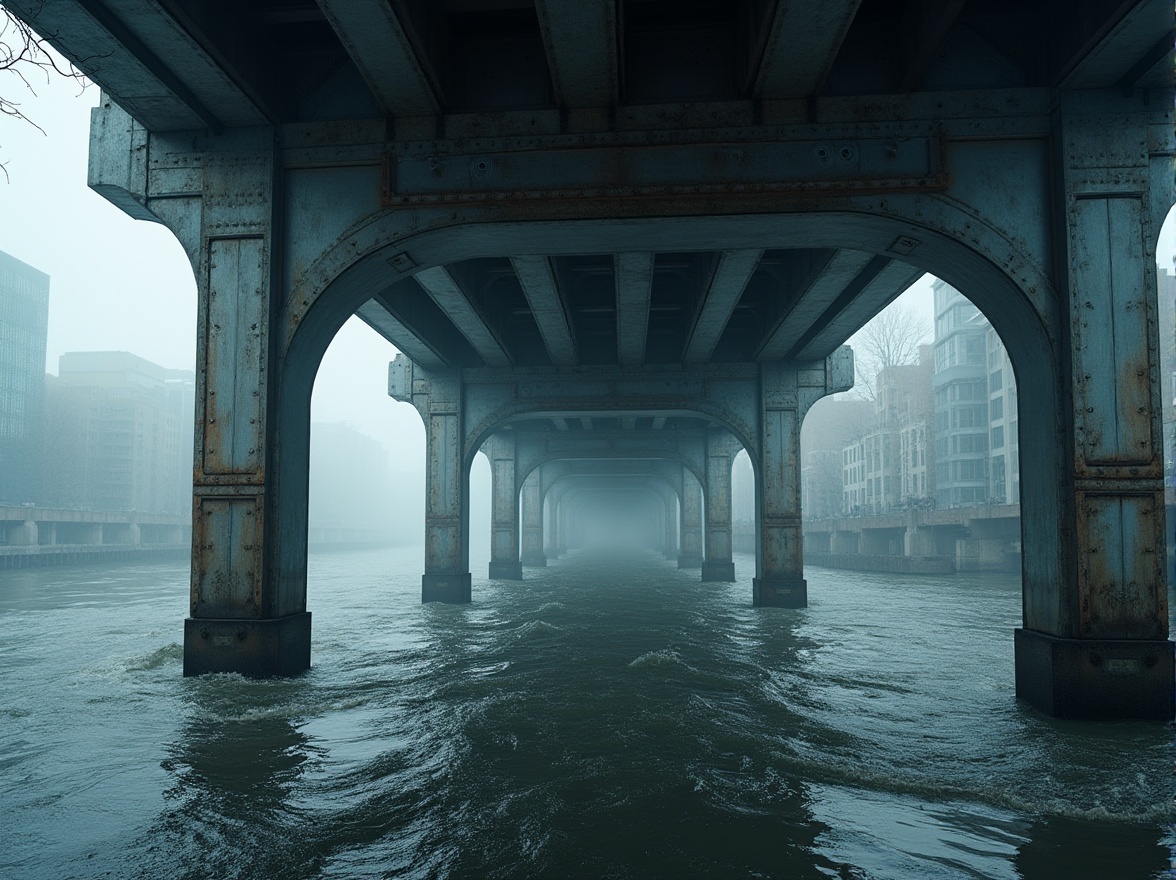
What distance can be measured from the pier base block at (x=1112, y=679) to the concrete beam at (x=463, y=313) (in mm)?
9210

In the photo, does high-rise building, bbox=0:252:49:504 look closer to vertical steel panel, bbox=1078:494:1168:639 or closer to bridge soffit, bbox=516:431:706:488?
bridge soffit, bbox=516:431:706:488

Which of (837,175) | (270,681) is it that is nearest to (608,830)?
(270,681)

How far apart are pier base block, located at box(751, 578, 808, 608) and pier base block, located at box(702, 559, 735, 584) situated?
980cm

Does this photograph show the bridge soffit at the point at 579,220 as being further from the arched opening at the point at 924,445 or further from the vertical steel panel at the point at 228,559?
the arched opening at the point at 924,445

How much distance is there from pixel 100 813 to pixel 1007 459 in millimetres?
64939

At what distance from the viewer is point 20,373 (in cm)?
8206

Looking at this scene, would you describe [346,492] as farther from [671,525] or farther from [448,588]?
[448,588]

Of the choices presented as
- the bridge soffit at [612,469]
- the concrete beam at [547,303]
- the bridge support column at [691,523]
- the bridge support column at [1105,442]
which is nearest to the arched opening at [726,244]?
the bridge support column at [1105,442]

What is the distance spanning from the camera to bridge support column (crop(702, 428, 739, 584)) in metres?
29.5

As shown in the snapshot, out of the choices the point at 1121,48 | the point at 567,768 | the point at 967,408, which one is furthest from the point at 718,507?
the point at 967,408

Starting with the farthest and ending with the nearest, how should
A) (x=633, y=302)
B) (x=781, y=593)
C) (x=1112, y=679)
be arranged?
(x=781, y=593) < (x=633, y=302) < (x=1112, y=679)

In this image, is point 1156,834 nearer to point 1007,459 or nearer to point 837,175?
point 837,175

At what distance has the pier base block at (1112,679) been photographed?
7.68 meters

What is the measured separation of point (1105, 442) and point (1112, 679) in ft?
7.40
